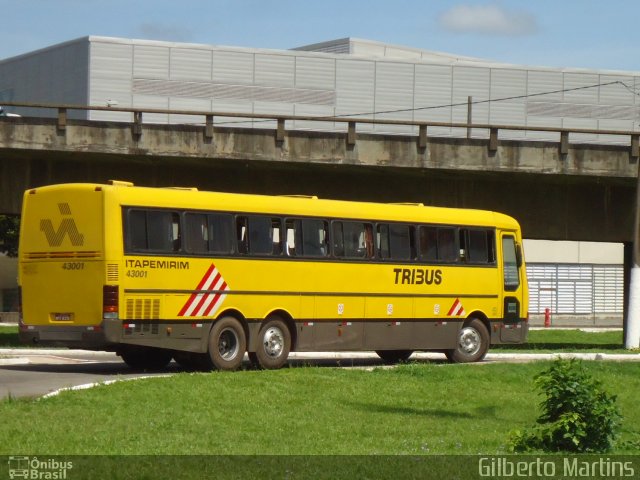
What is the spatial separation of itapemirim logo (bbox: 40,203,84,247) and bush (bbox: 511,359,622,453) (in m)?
11.4

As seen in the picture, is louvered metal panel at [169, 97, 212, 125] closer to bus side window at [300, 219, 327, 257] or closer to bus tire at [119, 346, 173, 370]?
bus side window at [300, 219, 327, 257]

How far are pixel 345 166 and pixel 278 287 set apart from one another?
12.0 metres

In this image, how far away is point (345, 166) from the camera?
37.0 m

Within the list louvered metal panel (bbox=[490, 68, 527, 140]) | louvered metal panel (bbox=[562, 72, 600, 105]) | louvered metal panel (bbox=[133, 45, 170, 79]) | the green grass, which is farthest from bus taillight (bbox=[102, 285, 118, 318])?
louvered metal panel (bbox=[562, 72, 600, 105])

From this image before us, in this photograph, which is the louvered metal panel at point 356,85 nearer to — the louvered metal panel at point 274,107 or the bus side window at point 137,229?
the louvered metal panel at point 274,107

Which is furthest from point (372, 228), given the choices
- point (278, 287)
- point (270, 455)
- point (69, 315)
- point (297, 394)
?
point (270, 455)

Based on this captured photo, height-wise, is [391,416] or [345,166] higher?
[345,166]

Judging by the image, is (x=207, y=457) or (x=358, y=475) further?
(x=207, y=457)

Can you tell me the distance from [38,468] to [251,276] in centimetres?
1444

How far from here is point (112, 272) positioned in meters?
22.7

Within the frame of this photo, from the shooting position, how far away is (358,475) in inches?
426

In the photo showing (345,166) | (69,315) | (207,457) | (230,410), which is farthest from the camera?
(345,166)

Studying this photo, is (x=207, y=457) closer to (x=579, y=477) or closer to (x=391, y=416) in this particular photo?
(x=579, y=477)

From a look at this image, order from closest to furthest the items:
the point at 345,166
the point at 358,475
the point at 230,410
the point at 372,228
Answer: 1. the point at 358,475
2. the point at 230,410
3. the point at 372,228
4. the point at 345,166
